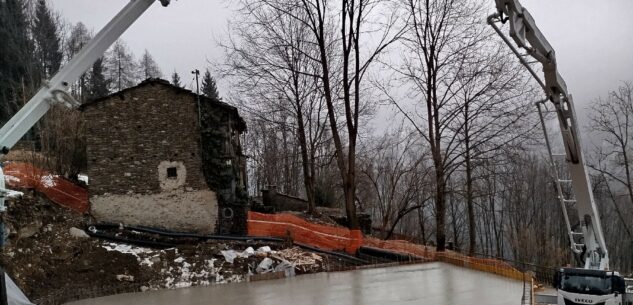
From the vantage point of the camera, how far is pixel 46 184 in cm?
2175

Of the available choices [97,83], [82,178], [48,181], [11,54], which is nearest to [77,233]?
[48,181]

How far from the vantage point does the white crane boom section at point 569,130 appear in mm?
9523

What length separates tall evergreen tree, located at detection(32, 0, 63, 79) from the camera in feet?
153

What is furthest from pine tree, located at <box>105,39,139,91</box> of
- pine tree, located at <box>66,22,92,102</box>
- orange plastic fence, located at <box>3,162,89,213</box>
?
orange plastic fence, located at <box>3,162,89,213</box>

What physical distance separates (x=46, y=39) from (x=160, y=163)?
33.6 m

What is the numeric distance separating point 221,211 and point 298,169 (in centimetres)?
2804

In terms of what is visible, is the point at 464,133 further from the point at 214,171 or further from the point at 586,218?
the point at 586,218

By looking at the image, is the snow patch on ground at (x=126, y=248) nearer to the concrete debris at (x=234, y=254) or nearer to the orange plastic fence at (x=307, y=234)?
the concrete debris at (x=234, y=254)

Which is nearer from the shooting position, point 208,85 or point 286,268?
point 286,268

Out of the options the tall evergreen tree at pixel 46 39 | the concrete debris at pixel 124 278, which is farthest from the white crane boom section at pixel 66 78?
the tall evergreen tree at pixel 46 39

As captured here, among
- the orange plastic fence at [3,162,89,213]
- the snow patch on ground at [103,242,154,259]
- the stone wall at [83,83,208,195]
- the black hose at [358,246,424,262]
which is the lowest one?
the black hose at [358,246,424,262]

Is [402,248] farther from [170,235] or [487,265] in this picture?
[170,235]

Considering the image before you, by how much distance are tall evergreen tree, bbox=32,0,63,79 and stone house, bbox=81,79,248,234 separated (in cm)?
2821

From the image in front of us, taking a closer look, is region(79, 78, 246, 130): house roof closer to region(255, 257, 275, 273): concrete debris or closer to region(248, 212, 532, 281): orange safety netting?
region(248, 212, 532, 281): orange safety netting
